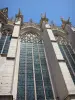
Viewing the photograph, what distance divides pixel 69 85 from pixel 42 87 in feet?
6.70

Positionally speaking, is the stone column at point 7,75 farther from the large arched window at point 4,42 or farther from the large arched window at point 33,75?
the large arched window at point 4,42

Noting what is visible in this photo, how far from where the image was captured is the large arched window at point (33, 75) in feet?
25.3

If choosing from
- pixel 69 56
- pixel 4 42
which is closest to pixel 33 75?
pixel 69 56

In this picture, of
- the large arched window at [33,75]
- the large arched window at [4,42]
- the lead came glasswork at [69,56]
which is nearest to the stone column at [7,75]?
the large arched window at [33,75]

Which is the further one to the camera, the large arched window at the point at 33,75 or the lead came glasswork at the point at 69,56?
the lead came glasswork at the point at 69,56

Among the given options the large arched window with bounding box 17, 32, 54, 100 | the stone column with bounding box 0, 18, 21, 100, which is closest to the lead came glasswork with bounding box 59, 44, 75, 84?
the large arched window with bounding box 17, 32, 54, 100

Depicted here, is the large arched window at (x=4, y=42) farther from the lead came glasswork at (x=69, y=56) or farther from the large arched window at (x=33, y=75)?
the lead came glasswork at (x=69, y=56)

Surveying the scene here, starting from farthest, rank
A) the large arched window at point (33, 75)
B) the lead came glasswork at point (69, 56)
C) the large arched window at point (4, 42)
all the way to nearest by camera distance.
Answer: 1. the large arched window at point (4, 42)
2. the lead came glasswork at point (69, 56)
3. the large arched window at point (33, 75)

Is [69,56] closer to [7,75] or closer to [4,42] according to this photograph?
[4,42]

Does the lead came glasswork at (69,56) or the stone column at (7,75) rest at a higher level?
the lead came glasswork at (69,56)

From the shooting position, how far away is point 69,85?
6.62 metres

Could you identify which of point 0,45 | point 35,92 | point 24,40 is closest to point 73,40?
point 24,40

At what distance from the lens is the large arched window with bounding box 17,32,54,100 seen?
7.70 m

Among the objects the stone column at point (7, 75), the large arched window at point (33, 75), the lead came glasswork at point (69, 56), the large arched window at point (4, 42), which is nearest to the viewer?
the stone column at point (7, 75)
